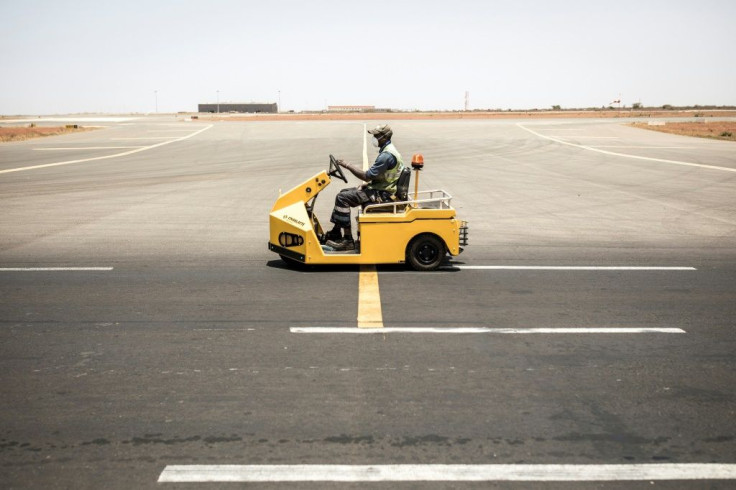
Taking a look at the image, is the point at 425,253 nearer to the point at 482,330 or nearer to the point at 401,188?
the point at 401,188

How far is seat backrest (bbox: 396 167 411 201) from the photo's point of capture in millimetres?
8867

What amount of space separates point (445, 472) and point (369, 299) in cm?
359

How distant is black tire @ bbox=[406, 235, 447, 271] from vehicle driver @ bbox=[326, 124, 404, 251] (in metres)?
0.80

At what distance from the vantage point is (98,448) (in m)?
4.07

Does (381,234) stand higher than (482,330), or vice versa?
(381,234)

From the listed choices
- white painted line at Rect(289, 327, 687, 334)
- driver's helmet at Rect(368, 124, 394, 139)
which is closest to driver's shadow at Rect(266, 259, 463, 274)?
driver's helmet at Rect(368, 124, 394, 139)

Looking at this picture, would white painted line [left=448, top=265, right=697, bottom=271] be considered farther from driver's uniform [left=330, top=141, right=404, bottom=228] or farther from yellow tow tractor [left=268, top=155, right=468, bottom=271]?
driver's uniform [left=330, top=141, right=404, bottom=228]

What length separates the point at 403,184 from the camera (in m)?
8.96

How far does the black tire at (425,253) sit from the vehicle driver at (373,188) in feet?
2.62

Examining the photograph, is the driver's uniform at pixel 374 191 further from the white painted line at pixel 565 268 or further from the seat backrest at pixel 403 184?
the white painted line at pixel 565 268

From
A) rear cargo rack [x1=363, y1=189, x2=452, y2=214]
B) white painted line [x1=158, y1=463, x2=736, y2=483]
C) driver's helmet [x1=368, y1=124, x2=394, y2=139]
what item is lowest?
white painted line [x1=158, y1=463, x2=736, y2=483]

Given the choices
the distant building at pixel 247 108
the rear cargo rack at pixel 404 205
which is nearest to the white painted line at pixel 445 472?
the rear cargo rack at pixel 404 205

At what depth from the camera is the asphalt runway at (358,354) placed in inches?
160

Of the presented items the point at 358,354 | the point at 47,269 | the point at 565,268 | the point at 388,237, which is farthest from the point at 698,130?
the point at 358,354
